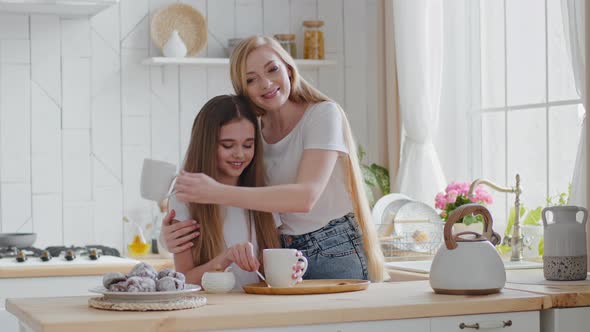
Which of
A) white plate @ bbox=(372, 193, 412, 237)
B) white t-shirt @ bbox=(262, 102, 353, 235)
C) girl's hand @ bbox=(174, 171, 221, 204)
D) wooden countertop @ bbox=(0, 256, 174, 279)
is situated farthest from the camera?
white plate @ bbox=(372, 193, 412, 237)

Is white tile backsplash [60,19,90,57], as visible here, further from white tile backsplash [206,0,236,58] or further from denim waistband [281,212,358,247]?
denim waistband [281,212,358,247]

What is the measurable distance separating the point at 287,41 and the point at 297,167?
222 cm

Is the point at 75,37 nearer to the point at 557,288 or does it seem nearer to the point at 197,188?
the point at 197,188

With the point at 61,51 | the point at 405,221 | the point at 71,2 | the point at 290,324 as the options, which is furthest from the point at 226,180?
the point at 61,51

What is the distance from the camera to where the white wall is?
14.4 ft

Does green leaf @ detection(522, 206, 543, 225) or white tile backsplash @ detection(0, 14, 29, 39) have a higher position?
white tile backsplash @ detection(0, 14, 29, 39)

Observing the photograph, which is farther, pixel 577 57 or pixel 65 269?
pixel 65 269

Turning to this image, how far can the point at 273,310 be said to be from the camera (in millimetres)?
1919

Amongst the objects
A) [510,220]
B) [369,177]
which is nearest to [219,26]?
[369,177]

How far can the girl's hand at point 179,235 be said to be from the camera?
244cm

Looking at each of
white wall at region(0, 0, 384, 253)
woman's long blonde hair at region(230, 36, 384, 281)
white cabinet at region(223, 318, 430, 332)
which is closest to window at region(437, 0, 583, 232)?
white wall at region(0, 0, 384, 253)

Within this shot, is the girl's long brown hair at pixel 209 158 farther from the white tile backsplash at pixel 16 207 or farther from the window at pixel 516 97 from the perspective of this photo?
the white tile backsplash at pixel 16 207

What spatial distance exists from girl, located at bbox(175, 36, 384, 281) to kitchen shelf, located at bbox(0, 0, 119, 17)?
178 centimetres

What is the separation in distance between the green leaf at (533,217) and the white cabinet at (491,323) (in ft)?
5.70
